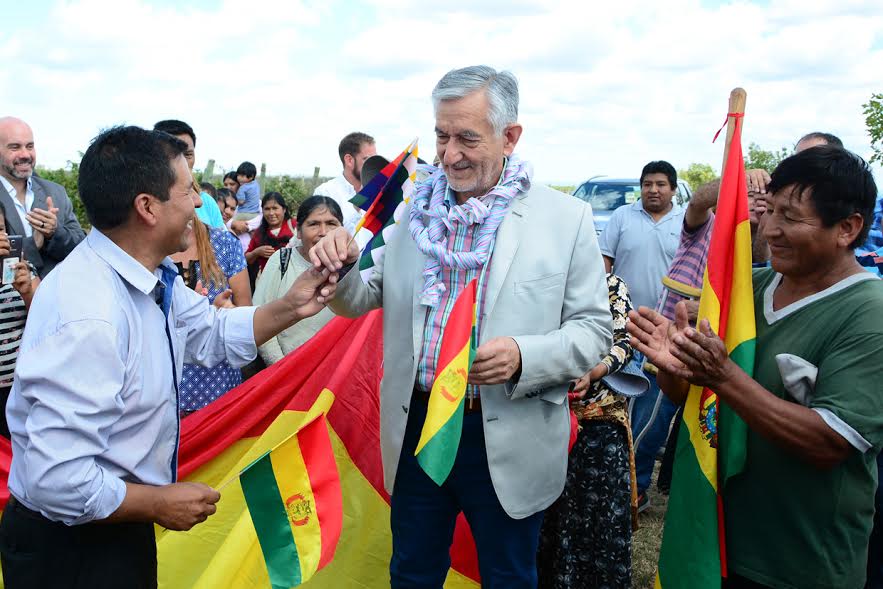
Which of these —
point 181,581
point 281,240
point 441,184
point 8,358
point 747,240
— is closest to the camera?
point 747,240

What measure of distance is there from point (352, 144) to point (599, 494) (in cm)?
427

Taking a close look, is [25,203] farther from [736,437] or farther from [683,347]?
[736,437]

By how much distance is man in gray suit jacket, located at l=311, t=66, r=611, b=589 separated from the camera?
102 inches

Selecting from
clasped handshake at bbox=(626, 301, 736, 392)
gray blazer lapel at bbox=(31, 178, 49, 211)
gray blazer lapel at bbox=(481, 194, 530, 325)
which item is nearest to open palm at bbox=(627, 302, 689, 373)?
clasped handshake at bbox=(626, 301, 736, 392)

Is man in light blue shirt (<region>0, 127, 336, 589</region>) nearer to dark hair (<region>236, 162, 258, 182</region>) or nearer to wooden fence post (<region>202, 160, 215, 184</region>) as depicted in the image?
dark hair (<region>236, 162, 258, 182</region>)

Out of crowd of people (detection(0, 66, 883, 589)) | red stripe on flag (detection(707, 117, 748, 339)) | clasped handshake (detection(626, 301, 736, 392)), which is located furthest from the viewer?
red stripe on flag (detection(707, 117, 748, 339))

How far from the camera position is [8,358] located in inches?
150

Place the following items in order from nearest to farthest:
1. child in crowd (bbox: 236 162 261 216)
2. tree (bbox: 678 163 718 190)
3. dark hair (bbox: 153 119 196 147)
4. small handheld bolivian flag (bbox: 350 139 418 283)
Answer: small handheld bolivian flag (bbox: 350 139 418 283) < dark hair (bbox: 153 119 196 147) < child in crowd (bbox: 236 162 261 216) < tree (bbox: 678 163 718 190)

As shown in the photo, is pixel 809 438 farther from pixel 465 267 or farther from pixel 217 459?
pixel 217 459

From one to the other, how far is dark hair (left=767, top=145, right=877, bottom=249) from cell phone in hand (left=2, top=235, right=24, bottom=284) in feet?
11.7

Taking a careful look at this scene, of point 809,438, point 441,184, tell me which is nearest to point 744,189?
point 809,438

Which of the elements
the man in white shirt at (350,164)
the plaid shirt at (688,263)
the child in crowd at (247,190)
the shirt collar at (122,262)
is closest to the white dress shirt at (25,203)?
the man in white shirt at (350,164)

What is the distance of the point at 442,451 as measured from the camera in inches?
94.3

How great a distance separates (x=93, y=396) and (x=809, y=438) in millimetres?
1856
